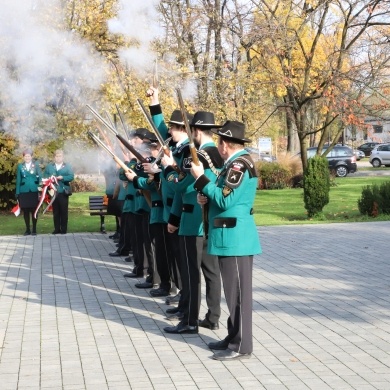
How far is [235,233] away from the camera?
702 centimetres

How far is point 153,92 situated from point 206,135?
77.7 inches

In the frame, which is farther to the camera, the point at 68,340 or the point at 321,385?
the point at 68,340

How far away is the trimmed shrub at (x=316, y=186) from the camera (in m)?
20.9

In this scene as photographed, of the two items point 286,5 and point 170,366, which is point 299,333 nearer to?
point 170,366

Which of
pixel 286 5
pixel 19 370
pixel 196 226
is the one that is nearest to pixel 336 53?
pixel 286 5

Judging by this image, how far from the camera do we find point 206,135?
316 inches

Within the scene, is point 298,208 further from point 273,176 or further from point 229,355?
point 229,355

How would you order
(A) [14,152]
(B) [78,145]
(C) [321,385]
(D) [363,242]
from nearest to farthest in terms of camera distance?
(C) [321,385]
(D) [363,242]
(B) [78,145]
(A) [14,152]

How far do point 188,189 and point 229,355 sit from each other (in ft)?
5.90

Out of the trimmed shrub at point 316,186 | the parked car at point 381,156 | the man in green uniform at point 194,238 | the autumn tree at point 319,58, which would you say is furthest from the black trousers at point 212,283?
the parked car at point 381,156

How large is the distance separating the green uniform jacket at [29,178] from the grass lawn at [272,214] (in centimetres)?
119

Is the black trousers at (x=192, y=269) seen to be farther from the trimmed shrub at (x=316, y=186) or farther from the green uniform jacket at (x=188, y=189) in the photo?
the trimmed shrub at (x=316, y=186)

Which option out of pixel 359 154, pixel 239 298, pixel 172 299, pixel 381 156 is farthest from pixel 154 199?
pixel 359 154

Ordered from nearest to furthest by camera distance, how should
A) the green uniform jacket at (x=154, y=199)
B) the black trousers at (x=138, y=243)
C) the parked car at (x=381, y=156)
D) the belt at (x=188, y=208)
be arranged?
the belt at (x=188, y=208), the green uniform jacket at (x=154, y=199), the black trousers at (x=138, y=243), the parked car at (x=381, y=156)
